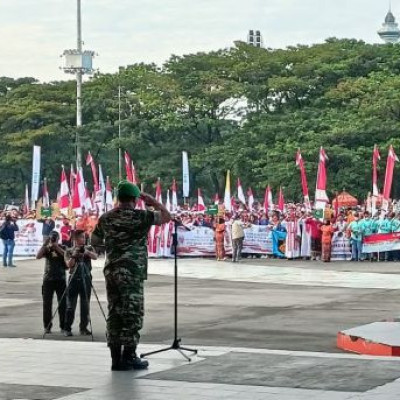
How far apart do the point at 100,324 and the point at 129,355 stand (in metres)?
6.44

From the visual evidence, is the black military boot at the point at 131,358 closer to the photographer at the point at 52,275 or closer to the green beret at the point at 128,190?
the green beret at the point at 128,190

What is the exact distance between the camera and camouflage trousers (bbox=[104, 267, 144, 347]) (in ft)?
38.8

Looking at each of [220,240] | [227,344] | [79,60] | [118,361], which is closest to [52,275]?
[227,344]

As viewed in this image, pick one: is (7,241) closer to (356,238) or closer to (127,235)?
(356,238)

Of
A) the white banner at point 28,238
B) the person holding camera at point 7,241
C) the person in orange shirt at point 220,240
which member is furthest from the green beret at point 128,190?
the white banner at point 28,238

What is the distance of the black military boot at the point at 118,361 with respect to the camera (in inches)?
469

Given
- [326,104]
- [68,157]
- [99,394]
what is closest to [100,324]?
[99,394]

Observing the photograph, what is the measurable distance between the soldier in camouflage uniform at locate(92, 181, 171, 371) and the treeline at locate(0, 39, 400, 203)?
159 ft

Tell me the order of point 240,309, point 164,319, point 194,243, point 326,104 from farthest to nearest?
point 326,104
point 194,243
point 240,309
point 164,319

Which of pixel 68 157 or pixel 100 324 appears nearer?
pixel 100 324

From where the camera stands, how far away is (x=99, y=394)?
10.5 m

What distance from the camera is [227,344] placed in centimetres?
1522

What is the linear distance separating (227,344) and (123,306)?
367 centimetres

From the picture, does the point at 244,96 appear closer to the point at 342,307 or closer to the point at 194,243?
the point at 194,243
